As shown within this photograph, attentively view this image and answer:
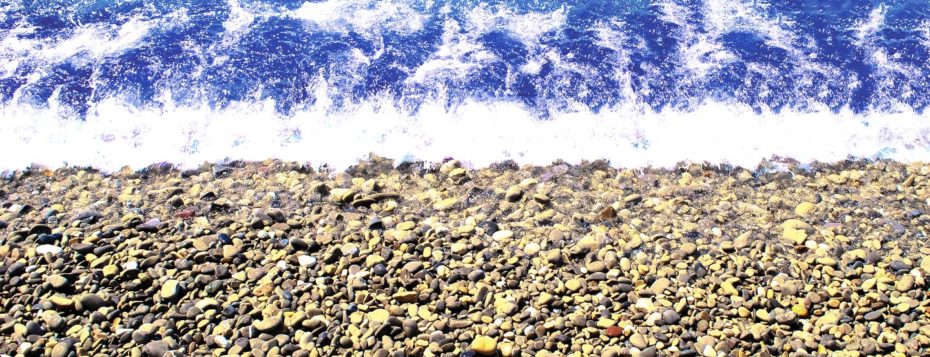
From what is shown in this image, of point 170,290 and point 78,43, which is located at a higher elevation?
point 78,43

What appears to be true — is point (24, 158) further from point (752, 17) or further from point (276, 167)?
point (752, 17)

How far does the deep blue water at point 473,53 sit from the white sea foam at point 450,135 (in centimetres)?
23

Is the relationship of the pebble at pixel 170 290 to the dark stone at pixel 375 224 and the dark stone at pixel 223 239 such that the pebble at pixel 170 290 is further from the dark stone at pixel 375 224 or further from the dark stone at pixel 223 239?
the dark stone at pixel 375 224

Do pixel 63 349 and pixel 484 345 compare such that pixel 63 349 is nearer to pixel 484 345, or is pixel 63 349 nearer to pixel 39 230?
pixel 39 230

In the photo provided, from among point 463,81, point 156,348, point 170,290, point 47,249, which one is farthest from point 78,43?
point 156,348

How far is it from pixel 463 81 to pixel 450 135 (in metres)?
1.27

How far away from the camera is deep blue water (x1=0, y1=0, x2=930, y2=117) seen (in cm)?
919

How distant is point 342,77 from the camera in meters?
9.62

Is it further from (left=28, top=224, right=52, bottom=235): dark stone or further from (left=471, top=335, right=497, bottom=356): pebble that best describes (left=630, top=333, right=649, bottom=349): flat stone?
(left=28, top=224, right=52, bottom=235): dark stone

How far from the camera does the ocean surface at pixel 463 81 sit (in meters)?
8.30

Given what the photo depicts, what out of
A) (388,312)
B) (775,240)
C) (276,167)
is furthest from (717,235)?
(276,167)

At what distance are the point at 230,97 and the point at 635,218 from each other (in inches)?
210

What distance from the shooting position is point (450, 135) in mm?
8453

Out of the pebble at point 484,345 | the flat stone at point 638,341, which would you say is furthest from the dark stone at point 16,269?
the flat stone at point 638,341
